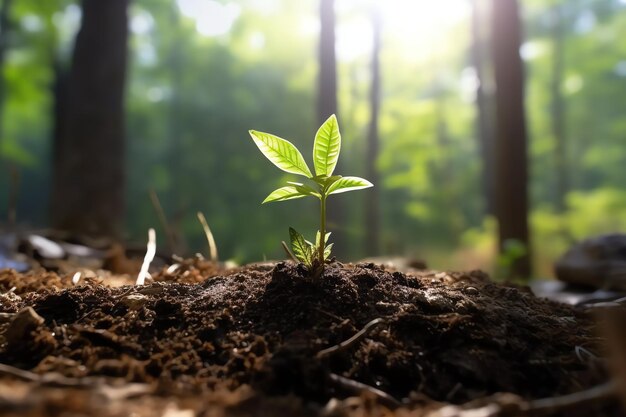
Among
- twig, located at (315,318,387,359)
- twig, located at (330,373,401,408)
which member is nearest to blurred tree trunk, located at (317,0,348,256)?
twig, located at (315,318,387,359)

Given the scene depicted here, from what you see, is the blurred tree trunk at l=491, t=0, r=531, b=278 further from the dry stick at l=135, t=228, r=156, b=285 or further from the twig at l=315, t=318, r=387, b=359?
the twig at l=315, t=318, r=387, b=359

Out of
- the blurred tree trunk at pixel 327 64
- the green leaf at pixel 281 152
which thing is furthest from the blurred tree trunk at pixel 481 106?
the green leaf at pixel 281 152

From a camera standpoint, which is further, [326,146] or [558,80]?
[558,80]

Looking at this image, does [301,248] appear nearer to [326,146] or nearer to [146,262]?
[326,146]

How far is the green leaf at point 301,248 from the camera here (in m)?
1.41

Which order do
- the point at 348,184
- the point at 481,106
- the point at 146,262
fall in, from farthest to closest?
1. the point at 481,106
2. the point at 146,262
3. the point at 348,184

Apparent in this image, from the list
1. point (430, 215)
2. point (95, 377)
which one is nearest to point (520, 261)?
point (95, 377)

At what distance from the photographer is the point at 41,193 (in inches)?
987

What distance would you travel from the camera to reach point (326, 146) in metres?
1.34

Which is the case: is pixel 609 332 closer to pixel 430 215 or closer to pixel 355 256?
pixel 430 215

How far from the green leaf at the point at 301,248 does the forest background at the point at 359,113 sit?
7109mm

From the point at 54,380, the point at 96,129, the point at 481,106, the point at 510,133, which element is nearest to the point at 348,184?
the point at 54,380

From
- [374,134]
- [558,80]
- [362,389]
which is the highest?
[558,80]

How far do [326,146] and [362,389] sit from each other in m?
0.66
